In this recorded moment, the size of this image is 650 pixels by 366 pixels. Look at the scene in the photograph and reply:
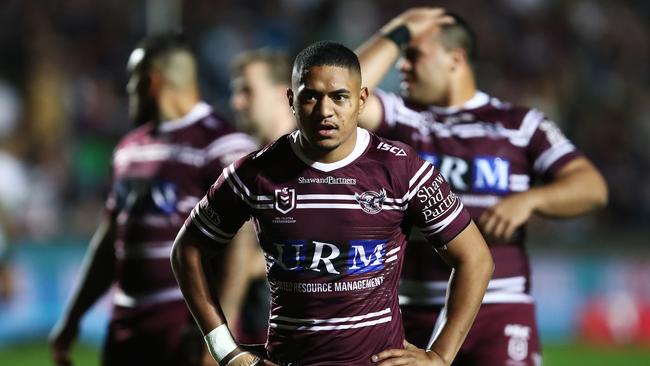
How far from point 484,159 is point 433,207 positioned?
1611mm

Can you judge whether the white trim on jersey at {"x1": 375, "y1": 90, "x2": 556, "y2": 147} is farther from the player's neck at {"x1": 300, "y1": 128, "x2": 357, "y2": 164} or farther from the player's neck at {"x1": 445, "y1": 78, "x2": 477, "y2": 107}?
the player's neck at {"x1": 300, "y1": 128, "x2": 357, "y2": 164}

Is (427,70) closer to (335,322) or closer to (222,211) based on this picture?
(222,211)

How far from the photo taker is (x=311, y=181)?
4.60m

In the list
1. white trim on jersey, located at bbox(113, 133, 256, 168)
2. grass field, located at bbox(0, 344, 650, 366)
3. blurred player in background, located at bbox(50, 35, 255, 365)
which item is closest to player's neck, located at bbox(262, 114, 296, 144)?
blurred player in background, located at bbox(50, 35, 255, 365)

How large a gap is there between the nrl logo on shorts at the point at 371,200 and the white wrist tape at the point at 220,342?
0.76 m

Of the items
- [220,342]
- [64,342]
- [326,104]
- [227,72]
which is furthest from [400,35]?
[227,72]

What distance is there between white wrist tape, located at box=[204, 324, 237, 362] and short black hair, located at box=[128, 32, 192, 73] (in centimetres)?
254

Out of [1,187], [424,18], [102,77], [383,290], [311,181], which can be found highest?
[424,18]

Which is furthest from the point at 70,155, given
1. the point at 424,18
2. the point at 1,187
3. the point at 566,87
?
the point at 424,18

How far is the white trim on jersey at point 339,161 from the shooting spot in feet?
15.1

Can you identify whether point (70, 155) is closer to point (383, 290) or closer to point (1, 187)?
point (1, 187)

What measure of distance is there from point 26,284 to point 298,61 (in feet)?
34.7

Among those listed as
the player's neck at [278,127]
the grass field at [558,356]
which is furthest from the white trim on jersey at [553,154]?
the grass field at [558,356]

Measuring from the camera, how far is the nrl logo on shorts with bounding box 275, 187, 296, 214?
15.1 ft
